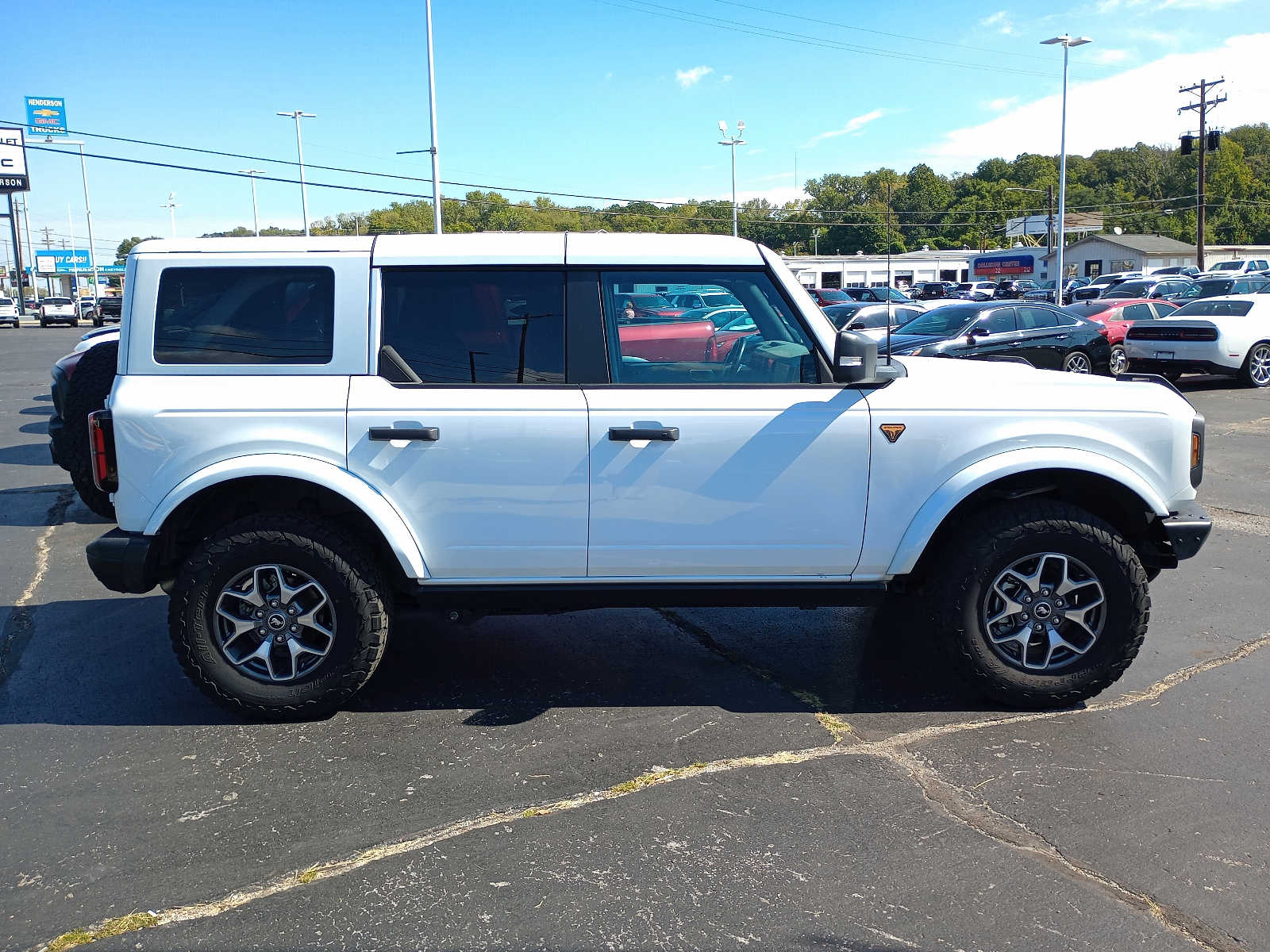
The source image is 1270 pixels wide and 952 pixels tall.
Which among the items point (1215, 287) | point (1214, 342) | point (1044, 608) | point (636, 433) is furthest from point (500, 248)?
point (1215, 287)

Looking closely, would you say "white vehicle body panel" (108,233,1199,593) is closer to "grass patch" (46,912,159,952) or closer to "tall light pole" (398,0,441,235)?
"grass patch" (46,912,159,952)

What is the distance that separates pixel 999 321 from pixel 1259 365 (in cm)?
458

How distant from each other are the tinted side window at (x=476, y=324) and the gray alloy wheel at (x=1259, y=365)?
16.4m

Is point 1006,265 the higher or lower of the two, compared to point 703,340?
higher

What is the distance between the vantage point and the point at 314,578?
420cm

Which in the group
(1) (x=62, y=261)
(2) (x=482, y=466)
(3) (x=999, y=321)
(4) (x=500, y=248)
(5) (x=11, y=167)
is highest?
(5) (x=11, y=167)

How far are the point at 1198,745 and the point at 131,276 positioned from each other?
4631 millimetres

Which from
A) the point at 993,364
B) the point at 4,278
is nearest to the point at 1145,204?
the point at 993,364

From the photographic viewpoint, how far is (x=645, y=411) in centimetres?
416

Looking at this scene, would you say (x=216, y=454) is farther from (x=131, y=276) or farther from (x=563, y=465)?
(x=563, y=465)

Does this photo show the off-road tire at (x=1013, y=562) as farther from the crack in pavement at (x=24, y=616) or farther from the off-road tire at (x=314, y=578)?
the crack in pavement at (x=24, y=616)

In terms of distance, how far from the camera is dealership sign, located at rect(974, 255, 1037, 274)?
281ft

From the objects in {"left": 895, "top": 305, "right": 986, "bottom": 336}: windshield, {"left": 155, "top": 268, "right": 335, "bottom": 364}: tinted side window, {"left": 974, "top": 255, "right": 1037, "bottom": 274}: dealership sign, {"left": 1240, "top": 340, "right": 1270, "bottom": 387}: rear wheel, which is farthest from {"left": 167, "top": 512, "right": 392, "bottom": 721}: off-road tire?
{"left": 974, "top": 255, "right": 1037, "bottom": 274}: dealership sign

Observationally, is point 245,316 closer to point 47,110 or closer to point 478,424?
point 478,424
